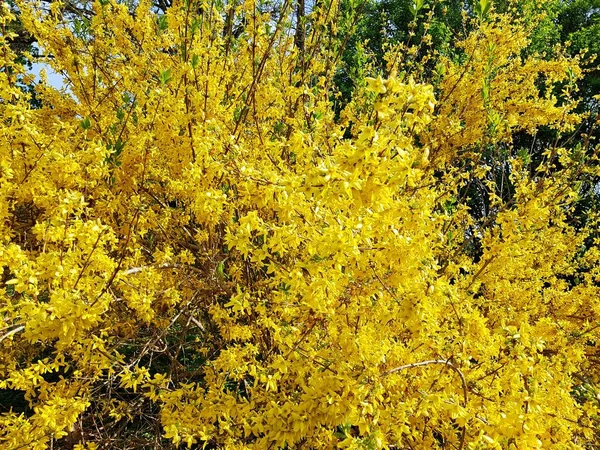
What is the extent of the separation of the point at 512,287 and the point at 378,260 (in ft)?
7.90

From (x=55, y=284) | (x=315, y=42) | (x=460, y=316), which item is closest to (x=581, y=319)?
(x=460, y=316)

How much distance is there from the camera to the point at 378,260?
2137 millimetres

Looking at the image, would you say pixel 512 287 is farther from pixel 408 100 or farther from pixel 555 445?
pixel 408 100

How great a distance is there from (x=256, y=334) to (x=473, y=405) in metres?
1.11

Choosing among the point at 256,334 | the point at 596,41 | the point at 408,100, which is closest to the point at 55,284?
the point at 256,334

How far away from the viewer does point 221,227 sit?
10.2 feet

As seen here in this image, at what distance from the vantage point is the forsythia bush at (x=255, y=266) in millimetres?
1869

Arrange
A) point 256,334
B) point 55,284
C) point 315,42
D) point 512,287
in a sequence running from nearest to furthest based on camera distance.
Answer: point 55,284 → point 256,334 → point 315,42 → point 512,287

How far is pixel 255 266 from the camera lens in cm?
276

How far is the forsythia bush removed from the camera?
1869 millimetres

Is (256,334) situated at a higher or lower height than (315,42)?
lower

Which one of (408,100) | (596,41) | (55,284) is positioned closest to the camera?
(408,100)

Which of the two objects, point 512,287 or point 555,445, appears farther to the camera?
point 512,287

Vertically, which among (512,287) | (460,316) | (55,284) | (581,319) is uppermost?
(55,284)
